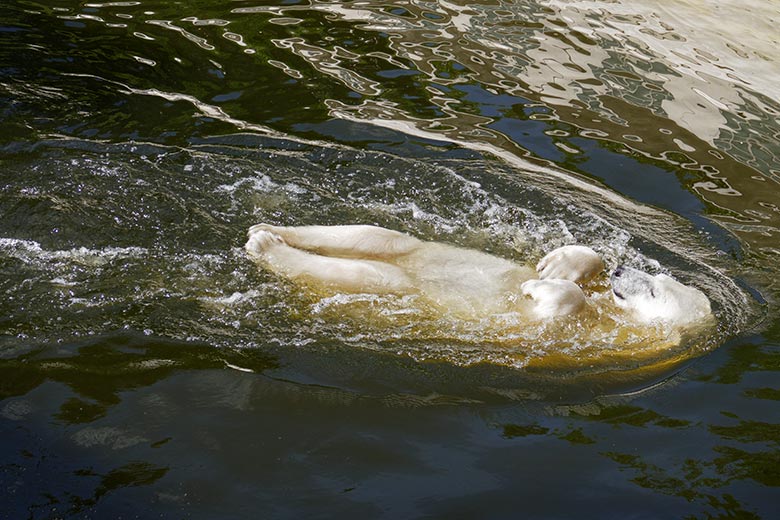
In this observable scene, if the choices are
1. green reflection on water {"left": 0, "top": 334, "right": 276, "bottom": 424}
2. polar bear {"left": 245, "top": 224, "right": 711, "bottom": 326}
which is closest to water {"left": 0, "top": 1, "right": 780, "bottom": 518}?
green reflection on water {"left": 0, "top": 334, "right": 276, "bottom": 424}

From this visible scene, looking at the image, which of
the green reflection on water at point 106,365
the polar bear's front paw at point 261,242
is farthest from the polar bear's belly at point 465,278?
the green reflection on water at point 106,365

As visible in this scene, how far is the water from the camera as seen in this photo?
4066mm

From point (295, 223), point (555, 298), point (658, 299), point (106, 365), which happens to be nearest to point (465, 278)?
point (555, 298)

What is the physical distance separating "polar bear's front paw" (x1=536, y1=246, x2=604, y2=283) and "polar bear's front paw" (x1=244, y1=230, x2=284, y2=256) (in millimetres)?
1718

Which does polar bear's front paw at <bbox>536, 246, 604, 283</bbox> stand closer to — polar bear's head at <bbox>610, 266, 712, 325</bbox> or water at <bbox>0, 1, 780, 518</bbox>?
polar bear's head at <bbox>610, 266, 712, 325</bbox>

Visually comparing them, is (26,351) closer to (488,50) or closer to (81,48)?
(81,48)

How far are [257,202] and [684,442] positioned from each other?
11.3 feet

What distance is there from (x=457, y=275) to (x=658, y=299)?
127cm

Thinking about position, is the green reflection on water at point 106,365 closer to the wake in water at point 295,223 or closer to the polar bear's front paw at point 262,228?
the wake in water at point 295,223

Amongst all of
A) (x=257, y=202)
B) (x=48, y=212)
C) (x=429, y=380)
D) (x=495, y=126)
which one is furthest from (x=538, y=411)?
(x=495, y=126)

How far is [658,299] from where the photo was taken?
17.6ft

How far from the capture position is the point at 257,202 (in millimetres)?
6355

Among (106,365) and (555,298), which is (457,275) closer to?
(555,298)

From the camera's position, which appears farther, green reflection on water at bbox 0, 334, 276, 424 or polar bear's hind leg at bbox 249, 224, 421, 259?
polar bear's hind leg at bbox 249, 224, 421, 259
